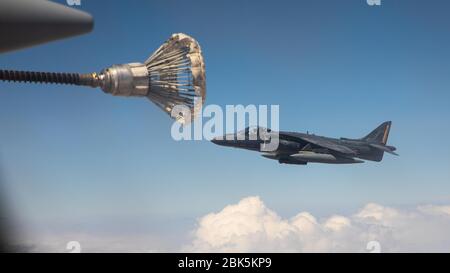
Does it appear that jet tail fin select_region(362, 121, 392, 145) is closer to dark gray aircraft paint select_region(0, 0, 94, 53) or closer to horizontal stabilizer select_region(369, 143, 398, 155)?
horizontal stabilizer select_region(369, 143, 398, 155)

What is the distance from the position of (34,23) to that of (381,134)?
84833 millimetres

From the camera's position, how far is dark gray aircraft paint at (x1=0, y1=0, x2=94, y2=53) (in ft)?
13.3

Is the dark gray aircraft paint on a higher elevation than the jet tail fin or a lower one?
higher

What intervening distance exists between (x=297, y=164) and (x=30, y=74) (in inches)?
2077

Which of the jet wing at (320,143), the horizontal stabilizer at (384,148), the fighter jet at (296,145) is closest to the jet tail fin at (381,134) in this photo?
the horizontal stabilizer at (384,148)

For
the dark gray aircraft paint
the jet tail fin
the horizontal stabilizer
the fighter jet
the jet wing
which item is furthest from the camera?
the jet tail fin

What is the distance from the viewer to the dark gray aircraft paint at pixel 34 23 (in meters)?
4.05

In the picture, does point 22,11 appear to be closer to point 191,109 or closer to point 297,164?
point 191,109

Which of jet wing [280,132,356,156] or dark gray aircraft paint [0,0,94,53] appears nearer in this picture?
dark gray aircraft paint [0,0,94,53]

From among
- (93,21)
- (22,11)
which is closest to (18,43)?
(22,11)

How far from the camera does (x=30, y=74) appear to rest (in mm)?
6930

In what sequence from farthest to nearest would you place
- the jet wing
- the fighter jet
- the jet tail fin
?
1. the jet tail fin
2. the jet wing
3. the fighter jet

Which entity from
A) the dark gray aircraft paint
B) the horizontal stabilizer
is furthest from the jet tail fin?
the dark gray aircraft paint

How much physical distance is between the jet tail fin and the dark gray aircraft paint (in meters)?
82.6
